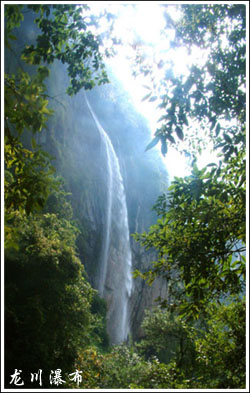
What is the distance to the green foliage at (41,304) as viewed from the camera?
4895 mm

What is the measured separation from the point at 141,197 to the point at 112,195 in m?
3.81

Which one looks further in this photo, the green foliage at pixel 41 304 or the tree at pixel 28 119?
the green foliage at pixel 41 304

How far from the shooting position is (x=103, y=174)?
17469 mm

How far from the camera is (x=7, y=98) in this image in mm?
2371

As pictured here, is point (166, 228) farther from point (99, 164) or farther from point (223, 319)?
point (99, 164)

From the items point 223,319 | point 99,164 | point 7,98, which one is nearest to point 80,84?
point 7,98

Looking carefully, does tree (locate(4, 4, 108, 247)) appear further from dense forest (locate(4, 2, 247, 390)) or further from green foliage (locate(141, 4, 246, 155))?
green foliage (locate(141, 4, 246, 155))

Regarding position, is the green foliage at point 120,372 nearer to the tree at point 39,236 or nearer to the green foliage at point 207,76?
the tree at point 39,236

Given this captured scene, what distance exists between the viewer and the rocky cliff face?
50.0 feet

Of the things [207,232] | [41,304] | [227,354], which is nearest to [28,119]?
[207,232]

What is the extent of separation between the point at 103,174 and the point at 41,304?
12.4 meters

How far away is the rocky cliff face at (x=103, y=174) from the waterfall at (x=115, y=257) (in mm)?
55

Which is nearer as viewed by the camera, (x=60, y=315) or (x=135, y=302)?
(x=60, y=315)

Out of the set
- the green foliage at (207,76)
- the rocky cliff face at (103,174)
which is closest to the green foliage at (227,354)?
the green foliage at (207,76)
